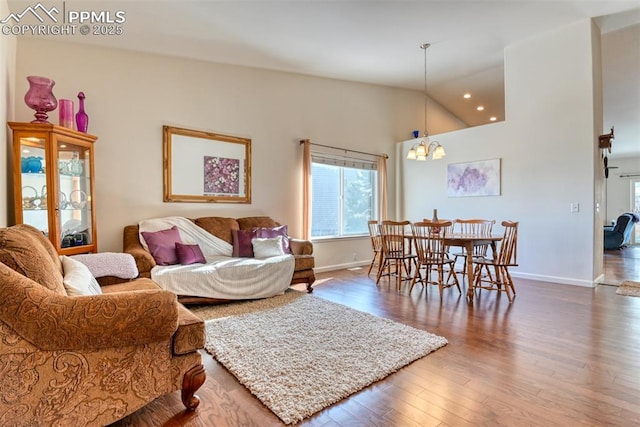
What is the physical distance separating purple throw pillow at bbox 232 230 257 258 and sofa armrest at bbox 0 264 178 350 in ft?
8.19

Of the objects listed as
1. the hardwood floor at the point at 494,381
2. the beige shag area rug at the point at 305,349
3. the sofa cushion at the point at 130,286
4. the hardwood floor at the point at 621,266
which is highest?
the sofa cushion at the point at 130,286

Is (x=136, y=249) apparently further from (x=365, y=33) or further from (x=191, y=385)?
(x=365, y=33)

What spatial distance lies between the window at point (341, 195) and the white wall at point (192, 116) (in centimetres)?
27

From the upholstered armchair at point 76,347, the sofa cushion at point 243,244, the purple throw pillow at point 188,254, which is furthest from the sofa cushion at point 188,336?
the sofa cushion at point 243,244

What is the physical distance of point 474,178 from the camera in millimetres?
5297

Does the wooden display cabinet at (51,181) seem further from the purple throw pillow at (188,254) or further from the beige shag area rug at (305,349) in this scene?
the beige shag area rug at (305,349)

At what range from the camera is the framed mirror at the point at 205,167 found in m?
3.98

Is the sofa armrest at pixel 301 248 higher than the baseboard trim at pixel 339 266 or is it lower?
higher

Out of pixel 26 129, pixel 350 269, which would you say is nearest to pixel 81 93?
pixel 26 129

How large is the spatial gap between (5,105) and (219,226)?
2.24 meters

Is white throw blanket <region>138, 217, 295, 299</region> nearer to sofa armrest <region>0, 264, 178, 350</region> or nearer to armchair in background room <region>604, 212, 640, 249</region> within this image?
sofa armrest <region>0, 264, 178, 350</region>

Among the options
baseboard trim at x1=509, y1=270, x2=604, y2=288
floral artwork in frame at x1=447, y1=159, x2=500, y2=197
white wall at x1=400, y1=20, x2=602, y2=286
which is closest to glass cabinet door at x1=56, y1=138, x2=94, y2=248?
floral artwork in frame at x1=447, y1=159, x2=500, y2=197

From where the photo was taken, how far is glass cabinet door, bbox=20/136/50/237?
2.76 metres

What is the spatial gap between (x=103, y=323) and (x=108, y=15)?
9.99ft
